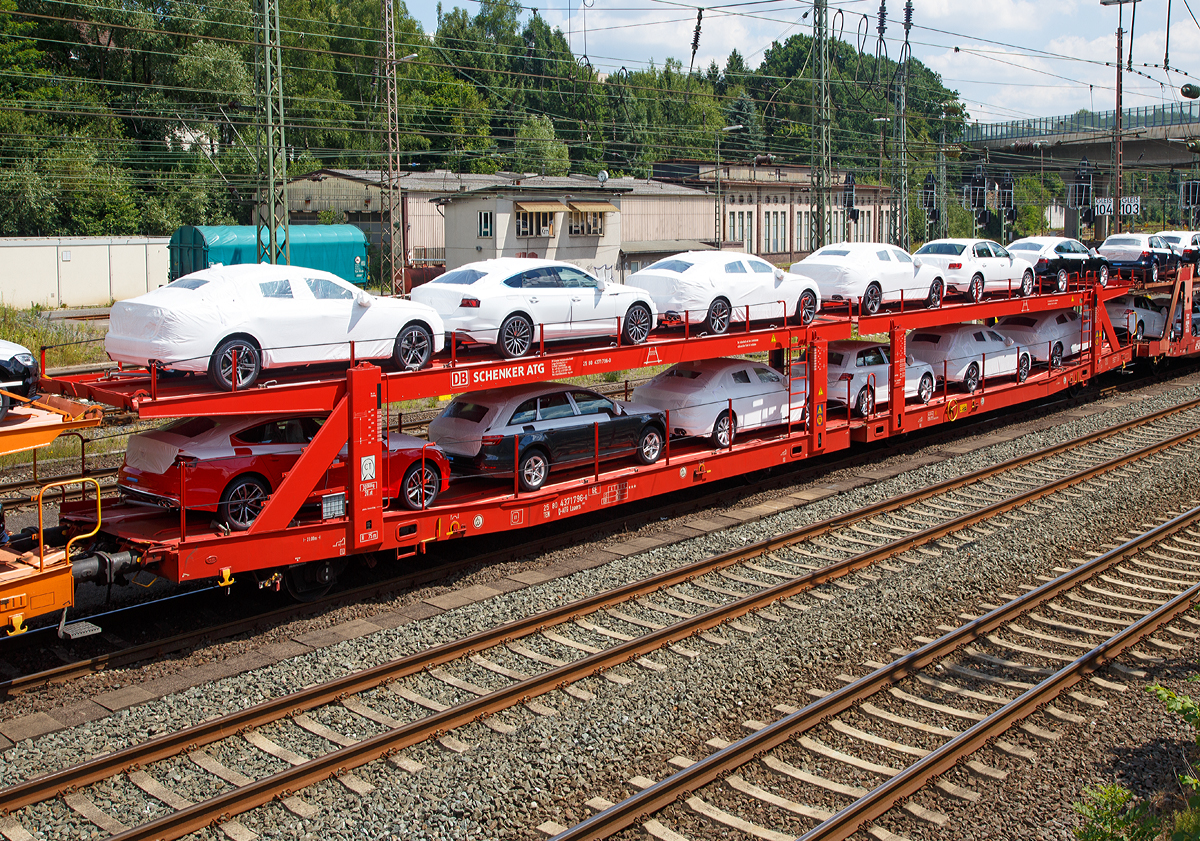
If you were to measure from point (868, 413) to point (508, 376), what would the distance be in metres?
8.51

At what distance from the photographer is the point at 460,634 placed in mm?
11398

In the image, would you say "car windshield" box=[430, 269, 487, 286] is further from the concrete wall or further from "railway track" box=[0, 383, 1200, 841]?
the concrete wall

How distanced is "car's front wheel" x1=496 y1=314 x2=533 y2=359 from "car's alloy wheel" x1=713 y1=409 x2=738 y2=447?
3.91 meters

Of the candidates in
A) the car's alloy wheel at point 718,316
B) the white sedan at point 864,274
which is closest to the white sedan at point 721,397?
the car's alloy wheel at point 718,316

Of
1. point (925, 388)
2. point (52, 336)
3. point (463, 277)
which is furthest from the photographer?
point (52, 336)

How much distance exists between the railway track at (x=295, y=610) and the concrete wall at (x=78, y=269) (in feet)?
106

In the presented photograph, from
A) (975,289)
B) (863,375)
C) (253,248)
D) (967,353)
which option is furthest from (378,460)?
(253,248)

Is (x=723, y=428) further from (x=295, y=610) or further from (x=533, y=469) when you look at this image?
(x=295, y=610)

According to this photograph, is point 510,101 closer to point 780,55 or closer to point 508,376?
point 780,55

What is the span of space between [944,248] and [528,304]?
39.2ft

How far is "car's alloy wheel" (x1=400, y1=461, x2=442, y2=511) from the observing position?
12.5 metres

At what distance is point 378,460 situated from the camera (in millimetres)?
11914

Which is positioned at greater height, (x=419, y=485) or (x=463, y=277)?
(x=463, y=277)

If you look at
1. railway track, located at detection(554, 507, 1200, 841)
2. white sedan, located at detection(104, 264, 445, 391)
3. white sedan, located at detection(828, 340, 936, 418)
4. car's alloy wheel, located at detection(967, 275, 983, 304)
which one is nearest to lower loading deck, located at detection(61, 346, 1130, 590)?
white sedan, located at detection(828, 340, 936, 418)
